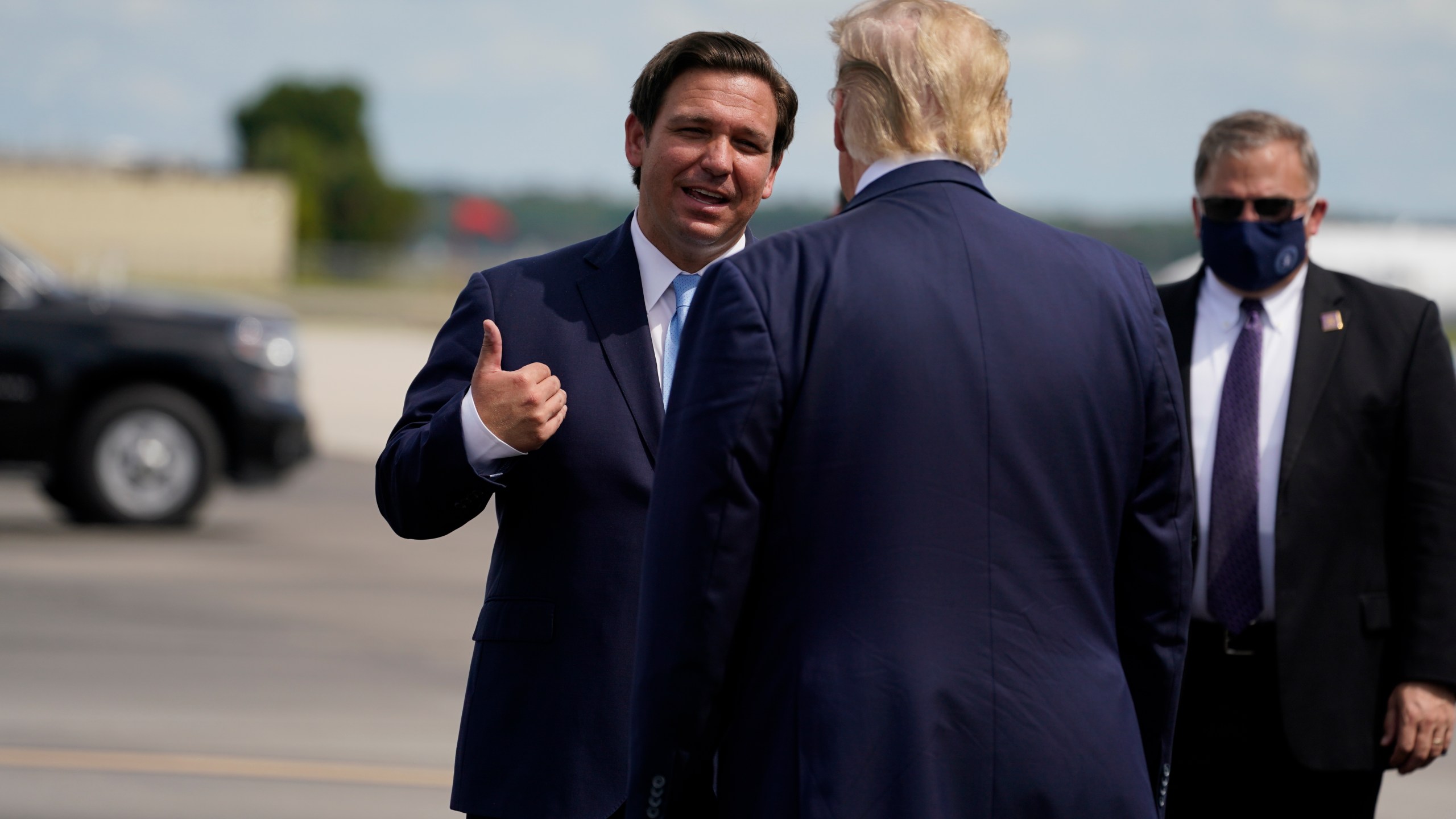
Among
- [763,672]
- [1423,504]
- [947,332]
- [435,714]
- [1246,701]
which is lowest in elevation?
[435,714]

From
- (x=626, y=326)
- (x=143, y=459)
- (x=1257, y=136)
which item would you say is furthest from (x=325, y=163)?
(x=626, y=326)

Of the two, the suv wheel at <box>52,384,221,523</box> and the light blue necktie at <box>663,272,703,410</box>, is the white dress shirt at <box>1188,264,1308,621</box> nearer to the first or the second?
the light blue necktie at <box>663,272,703,410</box>

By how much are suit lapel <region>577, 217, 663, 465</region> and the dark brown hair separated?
199mm

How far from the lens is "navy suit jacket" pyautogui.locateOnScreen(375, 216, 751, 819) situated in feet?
9.40

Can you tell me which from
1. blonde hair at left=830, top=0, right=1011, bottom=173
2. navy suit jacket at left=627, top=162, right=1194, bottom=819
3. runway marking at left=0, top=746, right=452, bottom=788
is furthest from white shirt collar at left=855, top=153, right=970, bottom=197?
runway marking at left=0, top=746, right=452, bottom=788

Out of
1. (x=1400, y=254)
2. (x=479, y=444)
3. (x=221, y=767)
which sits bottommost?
(x=221, y=767)

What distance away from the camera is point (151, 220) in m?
73.9

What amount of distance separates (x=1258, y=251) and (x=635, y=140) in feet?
5.33

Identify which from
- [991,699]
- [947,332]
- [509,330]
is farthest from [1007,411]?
[509,330]

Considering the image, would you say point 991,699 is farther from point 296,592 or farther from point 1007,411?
point 296,592

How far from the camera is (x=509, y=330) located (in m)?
3.04

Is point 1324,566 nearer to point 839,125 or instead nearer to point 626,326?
point 626,326

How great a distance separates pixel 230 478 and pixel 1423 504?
9943 mm

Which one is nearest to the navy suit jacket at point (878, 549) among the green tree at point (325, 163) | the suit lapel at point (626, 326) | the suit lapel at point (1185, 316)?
the suit lapel at point (626, 326)
